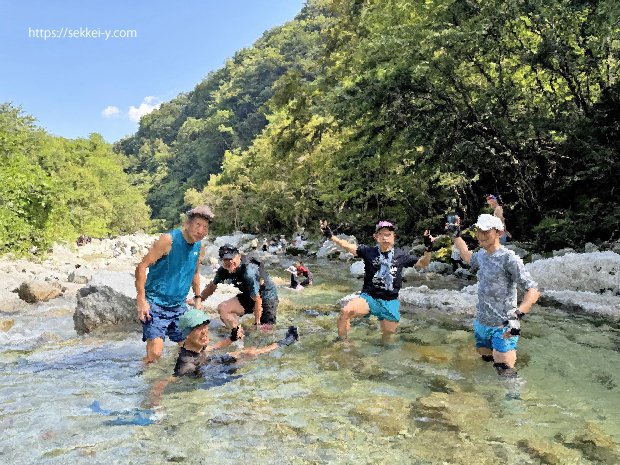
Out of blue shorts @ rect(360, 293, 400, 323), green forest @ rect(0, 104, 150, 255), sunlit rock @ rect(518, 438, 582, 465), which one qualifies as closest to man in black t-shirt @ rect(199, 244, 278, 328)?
blue shorts @ rect(360, 293, 400, 323)

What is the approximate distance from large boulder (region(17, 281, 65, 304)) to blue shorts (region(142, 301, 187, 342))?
7547mm

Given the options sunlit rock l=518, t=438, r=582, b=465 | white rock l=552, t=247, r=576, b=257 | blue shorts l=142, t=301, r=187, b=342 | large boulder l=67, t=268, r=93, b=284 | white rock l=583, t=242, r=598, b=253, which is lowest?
sunlit rock l=518, t=438, r=582, b=465

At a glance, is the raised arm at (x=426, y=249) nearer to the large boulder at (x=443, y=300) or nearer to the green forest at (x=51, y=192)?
the large boulder at (x=443, y=300)

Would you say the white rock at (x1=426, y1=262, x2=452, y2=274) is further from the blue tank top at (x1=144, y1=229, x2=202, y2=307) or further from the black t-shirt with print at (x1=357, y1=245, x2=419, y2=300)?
the blue tank top at (x1=144, y1=229, x2=202, y2=307)

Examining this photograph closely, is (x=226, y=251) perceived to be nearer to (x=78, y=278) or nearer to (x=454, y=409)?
(x=454, y=409)

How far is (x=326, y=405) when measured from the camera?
15.0 ft

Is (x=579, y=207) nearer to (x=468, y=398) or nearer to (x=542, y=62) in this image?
(x=542, y=62)

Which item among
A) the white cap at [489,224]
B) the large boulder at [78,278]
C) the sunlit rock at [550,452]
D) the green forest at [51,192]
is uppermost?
the green forest at [51,192]

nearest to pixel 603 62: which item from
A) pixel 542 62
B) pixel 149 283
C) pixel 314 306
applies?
pixel 542 62

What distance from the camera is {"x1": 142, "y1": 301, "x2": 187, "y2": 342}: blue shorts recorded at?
5.30 meters

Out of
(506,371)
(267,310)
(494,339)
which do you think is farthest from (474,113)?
(506,371)

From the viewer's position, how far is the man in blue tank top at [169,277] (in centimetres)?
511

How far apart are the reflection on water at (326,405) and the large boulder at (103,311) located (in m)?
0.65

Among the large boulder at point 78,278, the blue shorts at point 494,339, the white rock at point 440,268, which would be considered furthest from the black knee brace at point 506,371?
the large boulder at point 78,278
